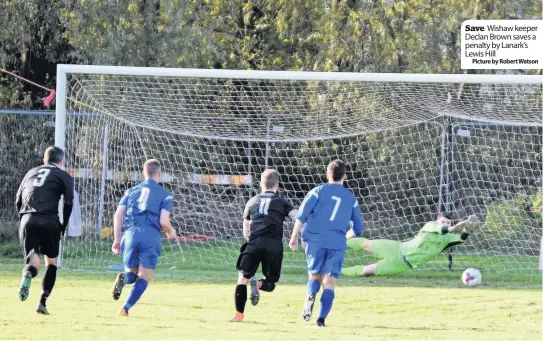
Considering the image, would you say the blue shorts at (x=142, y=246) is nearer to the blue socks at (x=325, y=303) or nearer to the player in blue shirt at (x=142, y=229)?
the player in blue shirt at (x=142, y=229)

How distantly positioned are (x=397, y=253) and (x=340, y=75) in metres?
2.72

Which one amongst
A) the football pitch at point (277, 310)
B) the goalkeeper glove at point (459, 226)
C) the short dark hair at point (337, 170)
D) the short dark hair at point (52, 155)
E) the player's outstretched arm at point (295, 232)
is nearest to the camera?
the football pitch at point (277, 310)

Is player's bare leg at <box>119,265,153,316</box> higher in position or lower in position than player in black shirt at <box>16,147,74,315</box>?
lower

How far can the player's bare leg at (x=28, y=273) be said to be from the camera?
10.0 meters

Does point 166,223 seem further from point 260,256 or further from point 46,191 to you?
point 46,191

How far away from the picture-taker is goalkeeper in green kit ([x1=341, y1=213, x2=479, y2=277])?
533 inches

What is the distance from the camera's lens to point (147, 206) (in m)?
9.62

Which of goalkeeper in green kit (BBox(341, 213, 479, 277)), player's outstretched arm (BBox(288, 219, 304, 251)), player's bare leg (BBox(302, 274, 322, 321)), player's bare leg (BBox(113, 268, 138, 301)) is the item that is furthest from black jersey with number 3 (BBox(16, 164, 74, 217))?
goalkeeper in green kit (BBox(341, 213, 479, 277))

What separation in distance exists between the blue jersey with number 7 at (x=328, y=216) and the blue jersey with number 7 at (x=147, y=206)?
129cm

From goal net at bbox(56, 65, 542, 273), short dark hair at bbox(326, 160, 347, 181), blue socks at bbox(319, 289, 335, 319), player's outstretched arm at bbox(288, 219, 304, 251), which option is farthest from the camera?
goal net at bbox(56, 65, 542, 273)

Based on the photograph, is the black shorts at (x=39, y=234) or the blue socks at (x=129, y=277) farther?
the black shorts at (x=39, y=234)

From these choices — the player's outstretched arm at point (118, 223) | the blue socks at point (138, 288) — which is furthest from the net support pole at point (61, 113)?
the blue socks at point (138, 288)

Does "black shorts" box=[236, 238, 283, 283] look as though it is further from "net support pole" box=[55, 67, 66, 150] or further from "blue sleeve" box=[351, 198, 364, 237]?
"net support pole" box=[55, 67, 66, 150]

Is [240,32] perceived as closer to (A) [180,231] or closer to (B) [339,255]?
(A) [180,231]
